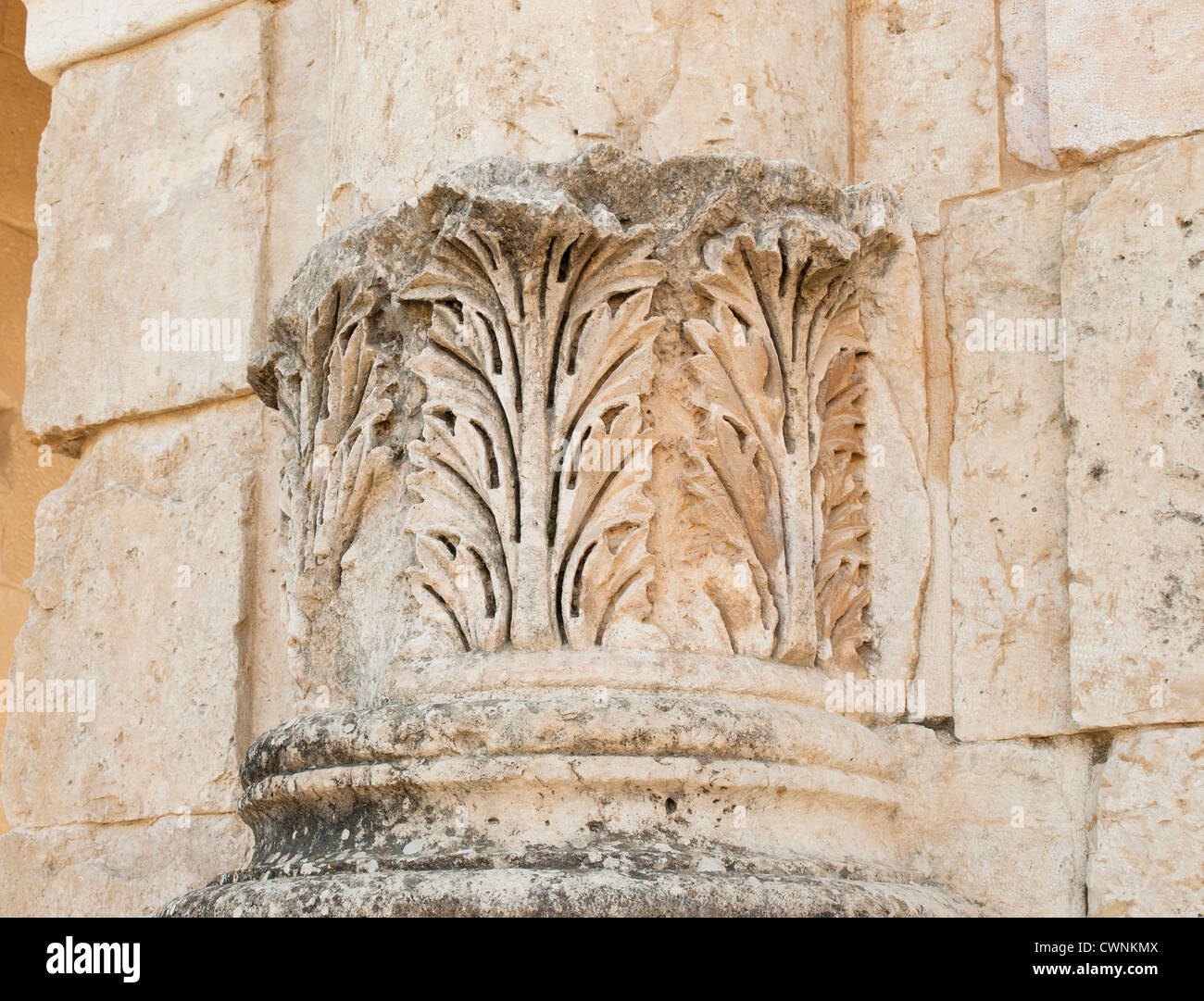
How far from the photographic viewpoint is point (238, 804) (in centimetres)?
254

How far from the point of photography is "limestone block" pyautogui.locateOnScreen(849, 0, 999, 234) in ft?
9.01

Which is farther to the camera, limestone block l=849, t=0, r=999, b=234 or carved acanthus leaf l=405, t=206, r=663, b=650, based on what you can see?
limestone block l=849, t=0, r=999, b=234

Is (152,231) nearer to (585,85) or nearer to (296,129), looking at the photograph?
(296,129)

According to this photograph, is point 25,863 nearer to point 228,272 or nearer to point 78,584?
point 78,584

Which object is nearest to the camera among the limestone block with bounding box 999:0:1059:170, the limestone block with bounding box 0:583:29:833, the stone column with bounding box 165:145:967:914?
the stone column with bounding box 165:145:967:914

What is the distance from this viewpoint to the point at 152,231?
3.49 metres

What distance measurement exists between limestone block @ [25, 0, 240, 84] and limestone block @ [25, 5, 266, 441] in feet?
0.10

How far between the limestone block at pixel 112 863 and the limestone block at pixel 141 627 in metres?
0.04

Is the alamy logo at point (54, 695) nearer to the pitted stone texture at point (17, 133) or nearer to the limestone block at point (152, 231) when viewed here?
the limestone block at point (152, 231)

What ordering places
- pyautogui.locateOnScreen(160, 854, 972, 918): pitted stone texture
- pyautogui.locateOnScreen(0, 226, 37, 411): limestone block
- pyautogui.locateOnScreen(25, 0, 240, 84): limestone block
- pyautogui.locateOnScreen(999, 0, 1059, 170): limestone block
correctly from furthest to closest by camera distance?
pyautogui.locateOnScreen(0, 226, 37, 411): limestone block
pyautogui.locateOnScreen(25, 0, 240, 84): limestone block
pyautogui.locateOnScreen(999, 0, 1059, 170): limestone block
pyautogui.locateOnScreen(160, 854, 972, 918): pitted stone texture

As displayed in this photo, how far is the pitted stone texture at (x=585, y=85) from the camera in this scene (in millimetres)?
2541

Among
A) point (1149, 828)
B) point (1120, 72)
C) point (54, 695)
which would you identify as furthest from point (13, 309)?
point (1149, 828)

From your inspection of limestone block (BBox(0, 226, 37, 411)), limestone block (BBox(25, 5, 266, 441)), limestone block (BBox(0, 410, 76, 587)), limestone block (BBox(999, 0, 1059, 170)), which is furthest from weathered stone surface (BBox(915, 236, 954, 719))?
limestone block (BBox(0, 226, 37, 411))
